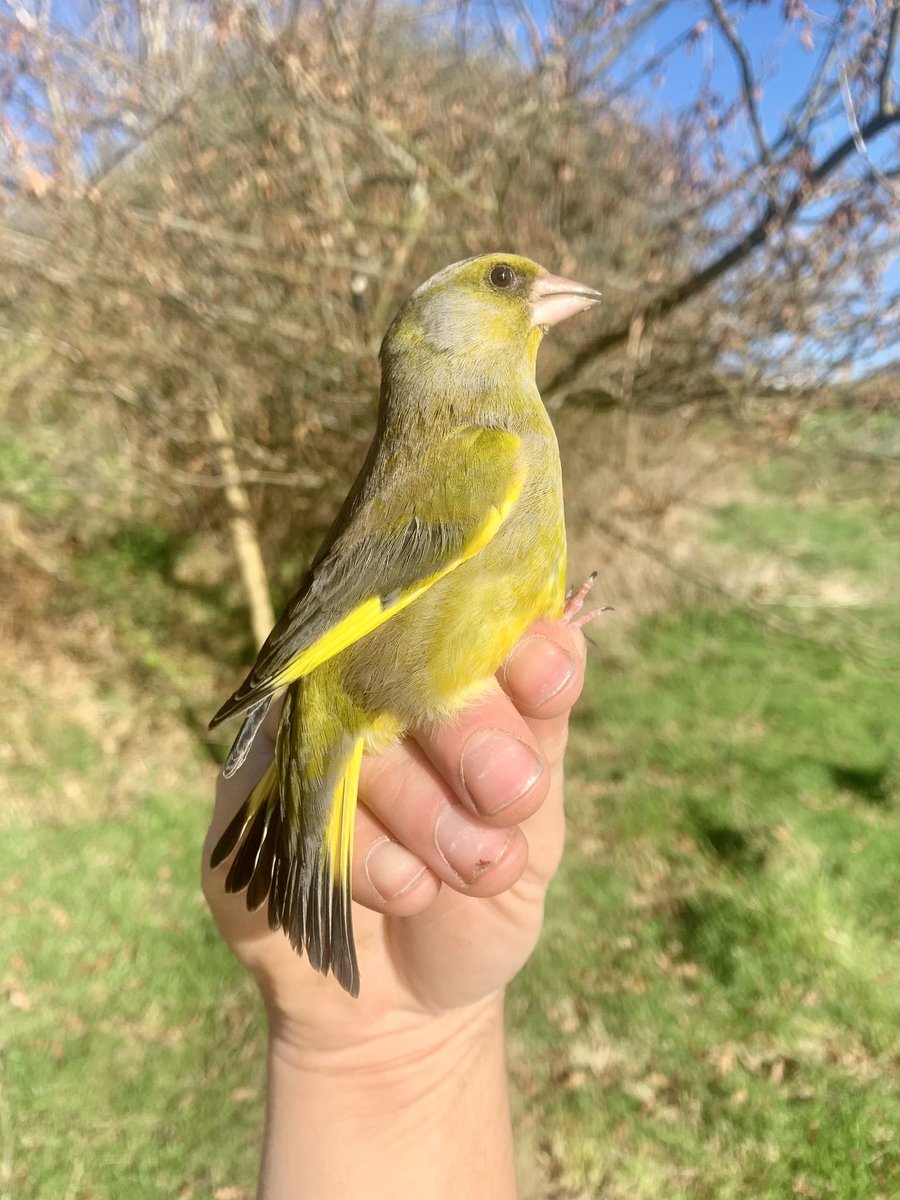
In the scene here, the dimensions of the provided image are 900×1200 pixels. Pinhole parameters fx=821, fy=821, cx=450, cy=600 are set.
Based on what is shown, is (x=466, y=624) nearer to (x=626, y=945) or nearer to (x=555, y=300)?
(x=555, y=300)

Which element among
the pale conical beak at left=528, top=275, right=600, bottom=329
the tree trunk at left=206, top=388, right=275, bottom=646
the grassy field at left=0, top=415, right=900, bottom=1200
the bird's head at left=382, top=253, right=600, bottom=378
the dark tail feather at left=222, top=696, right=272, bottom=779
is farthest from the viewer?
the tree trunk at left=206, top=388, right=275, bottom=646

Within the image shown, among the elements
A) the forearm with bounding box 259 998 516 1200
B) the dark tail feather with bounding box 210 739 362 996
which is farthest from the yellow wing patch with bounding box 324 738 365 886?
the forearm with bounding box 259 998 516 1200

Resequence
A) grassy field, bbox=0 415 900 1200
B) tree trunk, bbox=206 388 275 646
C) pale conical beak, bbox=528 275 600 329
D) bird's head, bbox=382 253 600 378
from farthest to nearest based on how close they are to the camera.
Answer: tree trunk, bbox=206 388 275 646 → grassy field, bbox=0 415 900 1200 → pale conical beak, bbox=528 275 600 329 → bird's head, bbox=382 253 600 378

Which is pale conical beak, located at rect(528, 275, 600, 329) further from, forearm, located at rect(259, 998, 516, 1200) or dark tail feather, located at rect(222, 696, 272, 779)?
forearm, located at rect(259, 998, 516, 1200)

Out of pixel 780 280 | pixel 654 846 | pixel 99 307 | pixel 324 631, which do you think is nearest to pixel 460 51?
pixel 780 280

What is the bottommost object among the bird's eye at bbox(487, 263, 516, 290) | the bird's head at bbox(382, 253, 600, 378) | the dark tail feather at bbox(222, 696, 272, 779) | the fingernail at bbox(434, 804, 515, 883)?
the fingernail at bbox(434, 804, 515, 883)

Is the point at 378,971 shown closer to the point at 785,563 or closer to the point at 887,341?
the point at 887,341

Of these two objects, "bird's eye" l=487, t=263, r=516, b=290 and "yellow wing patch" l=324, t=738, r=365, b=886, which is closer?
"yellow wing patch" l=324, t=738, r=365, b=886
